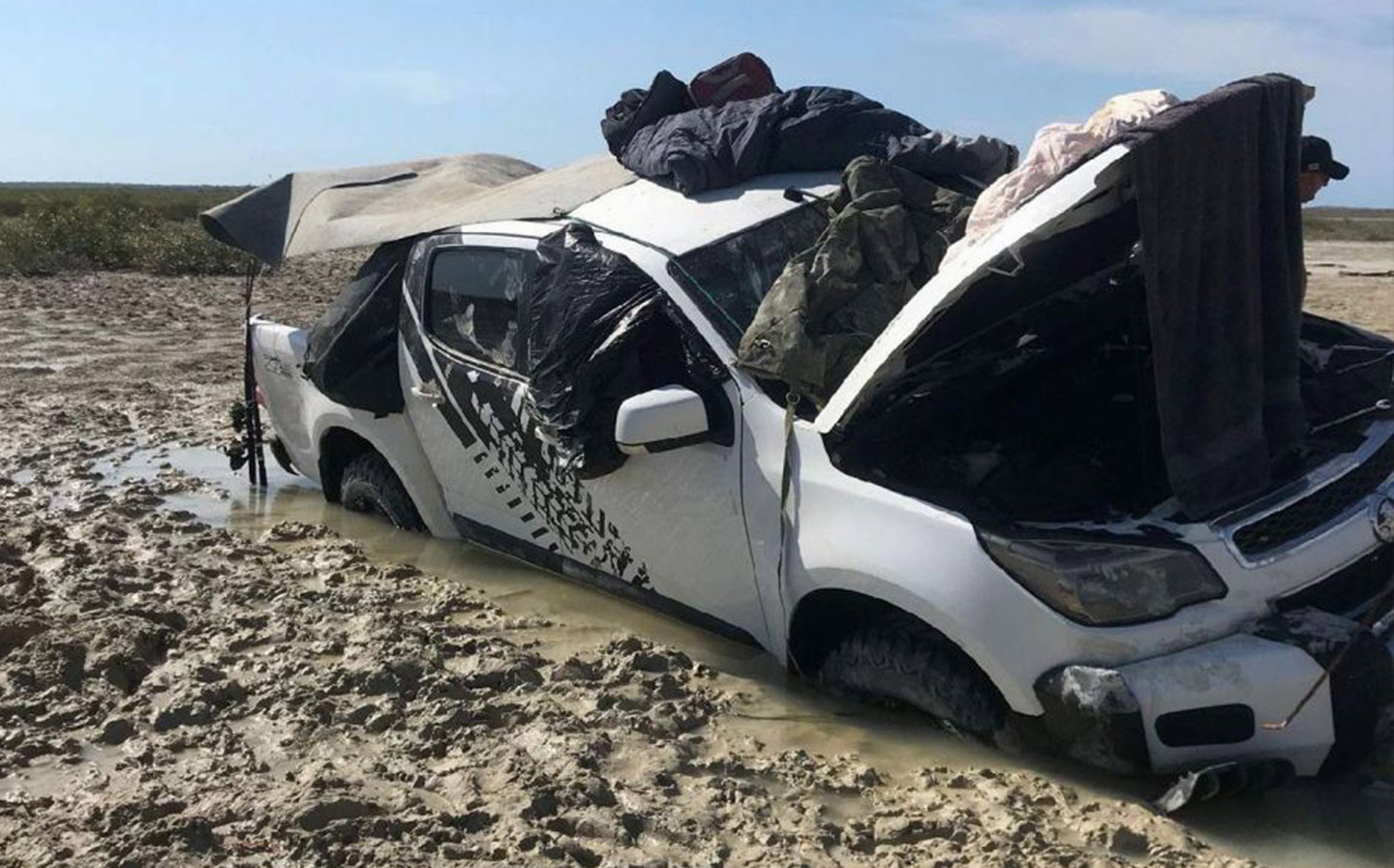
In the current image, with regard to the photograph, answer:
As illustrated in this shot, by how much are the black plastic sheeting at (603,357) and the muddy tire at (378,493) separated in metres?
1.65

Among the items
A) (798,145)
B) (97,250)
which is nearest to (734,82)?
(798,145)

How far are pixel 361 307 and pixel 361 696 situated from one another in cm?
203

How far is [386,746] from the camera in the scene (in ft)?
13.2

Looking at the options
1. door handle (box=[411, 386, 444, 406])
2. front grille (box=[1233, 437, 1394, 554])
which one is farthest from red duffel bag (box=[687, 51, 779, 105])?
front grille (box=[1233, 437, 1394, 554])

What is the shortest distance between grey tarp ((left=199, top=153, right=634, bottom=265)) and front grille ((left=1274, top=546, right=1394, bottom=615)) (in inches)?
115

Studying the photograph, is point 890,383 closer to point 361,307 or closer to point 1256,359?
point 1256,359

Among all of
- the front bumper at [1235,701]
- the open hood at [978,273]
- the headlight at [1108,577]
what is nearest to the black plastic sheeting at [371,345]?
the open hood at [978,273]

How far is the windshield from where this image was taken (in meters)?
4.49

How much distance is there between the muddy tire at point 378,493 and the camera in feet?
20.3

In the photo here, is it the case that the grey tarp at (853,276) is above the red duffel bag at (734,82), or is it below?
below

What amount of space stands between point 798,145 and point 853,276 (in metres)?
Result: 1.01

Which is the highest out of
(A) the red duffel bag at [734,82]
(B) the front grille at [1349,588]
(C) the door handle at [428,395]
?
(A) the red duffel bag at [734,82]

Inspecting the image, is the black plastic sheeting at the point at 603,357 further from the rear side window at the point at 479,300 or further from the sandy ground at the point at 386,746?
the sandy ground at the point at 386,746

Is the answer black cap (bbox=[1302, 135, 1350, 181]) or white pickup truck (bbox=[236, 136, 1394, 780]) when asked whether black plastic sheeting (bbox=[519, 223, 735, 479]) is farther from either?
black cap (bbox=[1302, 135, 1350, 181])
